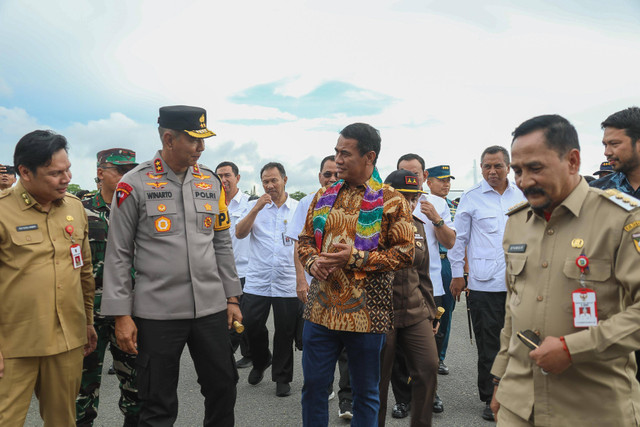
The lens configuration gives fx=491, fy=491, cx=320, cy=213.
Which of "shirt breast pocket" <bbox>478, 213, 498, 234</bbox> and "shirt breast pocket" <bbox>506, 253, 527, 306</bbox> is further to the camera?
"shirt breast pocket" <bbox>478, 213, 498, 234</bbox>

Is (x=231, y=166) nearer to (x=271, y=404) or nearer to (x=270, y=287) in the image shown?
(x=270, y=287)

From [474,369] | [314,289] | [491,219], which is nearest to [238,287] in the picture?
[314,289]

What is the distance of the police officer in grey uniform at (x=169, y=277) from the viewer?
2846 mm

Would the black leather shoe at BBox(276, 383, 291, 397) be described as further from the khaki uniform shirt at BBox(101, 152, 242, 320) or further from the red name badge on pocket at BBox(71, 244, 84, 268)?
the red name badge on pocket at BBox(71, 244, 84, 268)

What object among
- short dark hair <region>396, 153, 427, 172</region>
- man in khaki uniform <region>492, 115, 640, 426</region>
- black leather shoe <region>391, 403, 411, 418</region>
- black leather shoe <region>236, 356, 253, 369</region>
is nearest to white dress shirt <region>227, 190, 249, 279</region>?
black leather shoe <region>236, 356, 253, 369</region>

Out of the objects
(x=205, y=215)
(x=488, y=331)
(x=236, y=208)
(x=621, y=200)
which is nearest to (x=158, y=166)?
(x=205, y=215)

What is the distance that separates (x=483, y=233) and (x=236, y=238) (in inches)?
124

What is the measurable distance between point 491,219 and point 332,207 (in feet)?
7.39

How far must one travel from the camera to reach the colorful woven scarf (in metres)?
3.00

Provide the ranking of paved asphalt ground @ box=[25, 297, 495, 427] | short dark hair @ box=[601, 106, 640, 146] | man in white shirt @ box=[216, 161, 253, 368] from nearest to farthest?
short dark hair @ box=[601, 106, 640, 146]
paved asphalt ground @ box=[25, 297, 495, 427]
man in white shirt @ box=[216, 161, 253, 368]

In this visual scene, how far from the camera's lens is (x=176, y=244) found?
293cm

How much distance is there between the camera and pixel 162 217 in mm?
2924

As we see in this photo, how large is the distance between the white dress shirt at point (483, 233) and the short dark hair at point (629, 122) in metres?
1.48

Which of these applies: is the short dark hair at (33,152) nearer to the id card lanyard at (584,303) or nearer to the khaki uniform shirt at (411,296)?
the khaki uniform shirt at (411,296)
